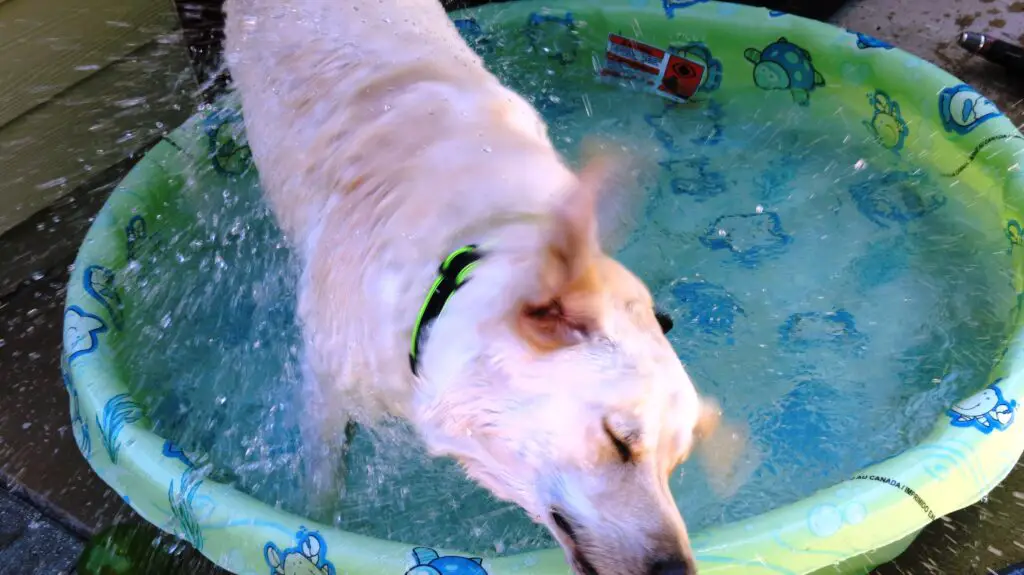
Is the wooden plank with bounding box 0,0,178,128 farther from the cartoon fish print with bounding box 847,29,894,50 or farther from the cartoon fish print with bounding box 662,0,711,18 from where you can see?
the cartoon fish print with bounding box 847,29,894,50

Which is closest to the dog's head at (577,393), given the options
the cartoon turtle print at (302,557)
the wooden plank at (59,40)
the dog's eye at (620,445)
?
the dog's eye at (620,445)

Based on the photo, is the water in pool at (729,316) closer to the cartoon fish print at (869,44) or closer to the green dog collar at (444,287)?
the cartoon fish print at (869,44)

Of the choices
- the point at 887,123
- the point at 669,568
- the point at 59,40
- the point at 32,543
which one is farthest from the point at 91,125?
the point at 887,123

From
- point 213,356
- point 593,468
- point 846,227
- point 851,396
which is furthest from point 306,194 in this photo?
point 846,227

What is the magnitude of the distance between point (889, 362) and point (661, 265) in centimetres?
83

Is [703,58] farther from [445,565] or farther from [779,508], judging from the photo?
[445,565]

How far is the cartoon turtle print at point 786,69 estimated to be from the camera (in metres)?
3.39

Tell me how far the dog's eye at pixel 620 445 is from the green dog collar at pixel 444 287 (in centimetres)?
41

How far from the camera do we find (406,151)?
215cm

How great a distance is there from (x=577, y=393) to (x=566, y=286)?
199 mm

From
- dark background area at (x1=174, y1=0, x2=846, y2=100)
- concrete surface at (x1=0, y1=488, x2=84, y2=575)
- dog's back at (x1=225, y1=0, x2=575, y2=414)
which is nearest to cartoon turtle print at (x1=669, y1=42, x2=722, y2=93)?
dog's back at (x1=225, y1=0, x2=575, y2=414)

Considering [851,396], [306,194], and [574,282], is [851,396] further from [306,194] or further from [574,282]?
[306,194]

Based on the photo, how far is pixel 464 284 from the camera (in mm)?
1629

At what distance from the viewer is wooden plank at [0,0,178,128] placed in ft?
10.3
